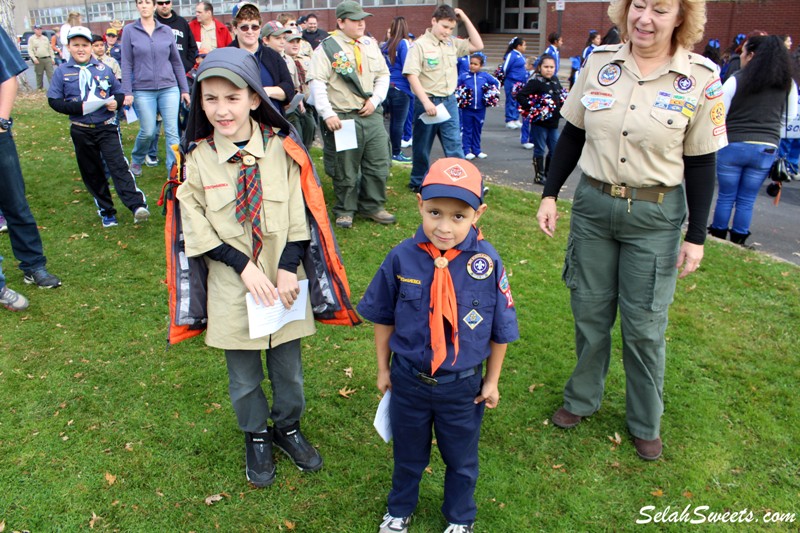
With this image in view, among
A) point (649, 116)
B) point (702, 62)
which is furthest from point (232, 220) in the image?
point (702, 62)

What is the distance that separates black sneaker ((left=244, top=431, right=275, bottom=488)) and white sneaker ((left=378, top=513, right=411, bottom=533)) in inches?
26.3

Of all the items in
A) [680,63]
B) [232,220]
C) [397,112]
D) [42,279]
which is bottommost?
[42,279]

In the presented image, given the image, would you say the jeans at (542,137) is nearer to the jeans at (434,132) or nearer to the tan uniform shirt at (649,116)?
the jeans at (434,132)

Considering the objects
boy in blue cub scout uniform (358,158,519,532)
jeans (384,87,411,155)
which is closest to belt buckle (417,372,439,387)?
boy in blue cub scout uniform (358,158,519,532)

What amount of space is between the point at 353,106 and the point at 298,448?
408 centimetres

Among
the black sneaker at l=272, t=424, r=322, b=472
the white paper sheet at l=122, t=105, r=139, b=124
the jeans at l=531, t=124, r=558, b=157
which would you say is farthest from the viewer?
the jeans at l=531, t=124, r=558, b=157

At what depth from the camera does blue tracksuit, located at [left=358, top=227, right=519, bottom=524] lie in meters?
2.53

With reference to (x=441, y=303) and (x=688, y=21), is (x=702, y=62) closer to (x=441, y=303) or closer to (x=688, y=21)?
(x=688, y=21)

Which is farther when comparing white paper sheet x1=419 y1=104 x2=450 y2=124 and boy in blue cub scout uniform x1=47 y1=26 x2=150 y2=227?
white paper sheet x1=419 y1=104 x2=450 y2=124

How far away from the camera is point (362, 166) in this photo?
6.86 m

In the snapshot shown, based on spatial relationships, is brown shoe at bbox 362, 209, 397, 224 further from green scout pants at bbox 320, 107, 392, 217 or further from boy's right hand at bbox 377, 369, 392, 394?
boy's right hand at bbox 377, 369, 392, 394

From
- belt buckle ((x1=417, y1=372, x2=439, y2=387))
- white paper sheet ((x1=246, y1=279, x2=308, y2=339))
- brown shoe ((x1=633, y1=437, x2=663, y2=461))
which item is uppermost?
white paper sheet ((x1=246, y1=279, x2=308, y2=339))

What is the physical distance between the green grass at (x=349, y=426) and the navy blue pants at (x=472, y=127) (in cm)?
518

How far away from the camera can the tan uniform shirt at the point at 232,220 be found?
2760mm
